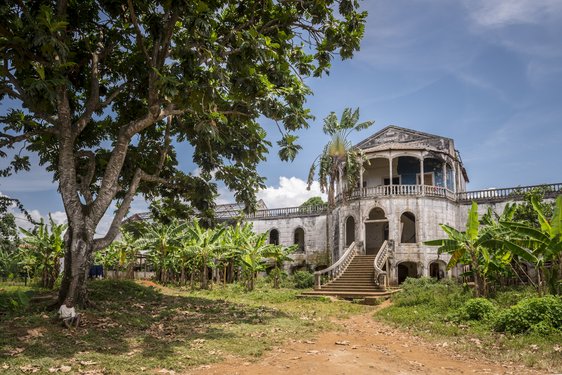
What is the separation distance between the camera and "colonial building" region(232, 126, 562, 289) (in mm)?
26562

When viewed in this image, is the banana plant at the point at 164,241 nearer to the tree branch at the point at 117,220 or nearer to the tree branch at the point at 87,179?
the tree branch at the point at 87,179

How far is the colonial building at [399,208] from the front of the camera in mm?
26562

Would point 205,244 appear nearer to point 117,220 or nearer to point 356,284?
point 356,284

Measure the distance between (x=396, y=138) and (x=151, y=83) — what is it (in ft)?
73.5

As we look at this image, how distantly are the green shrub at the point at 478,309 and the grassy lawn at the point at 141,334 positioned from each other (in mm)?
4018

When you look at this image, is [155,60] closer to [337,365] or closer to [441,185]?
[337,365]

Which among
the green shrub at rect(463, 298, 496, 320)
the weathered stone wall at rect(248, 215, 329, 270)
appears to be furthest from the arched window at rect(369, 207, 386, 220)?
the green shrub at rect(463, 298, 496, 320)

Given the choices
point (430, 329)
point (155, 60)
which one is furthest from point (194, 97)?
point (430, 329)

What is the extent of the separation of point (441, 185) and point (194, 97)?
75.8 ft

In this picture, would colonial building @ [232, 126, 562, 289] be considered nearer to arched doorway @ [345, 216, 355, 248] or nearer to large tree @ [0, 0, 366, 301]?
arched doorway @ [345, 216, 355, 248]

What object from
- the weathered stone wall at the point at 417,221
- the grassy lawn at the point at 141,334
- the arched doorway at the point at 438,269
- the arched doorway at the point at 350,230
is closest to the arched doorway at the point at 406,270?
the arched doorway at the point at 438,269

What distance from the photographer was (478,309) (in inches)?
495

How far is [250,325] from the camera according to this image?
467 inches

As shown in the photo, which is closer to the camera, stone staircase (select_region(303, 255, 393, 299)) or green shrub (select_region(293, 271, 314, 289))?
stone staircase (select_region(303, 255, 393, 299))
